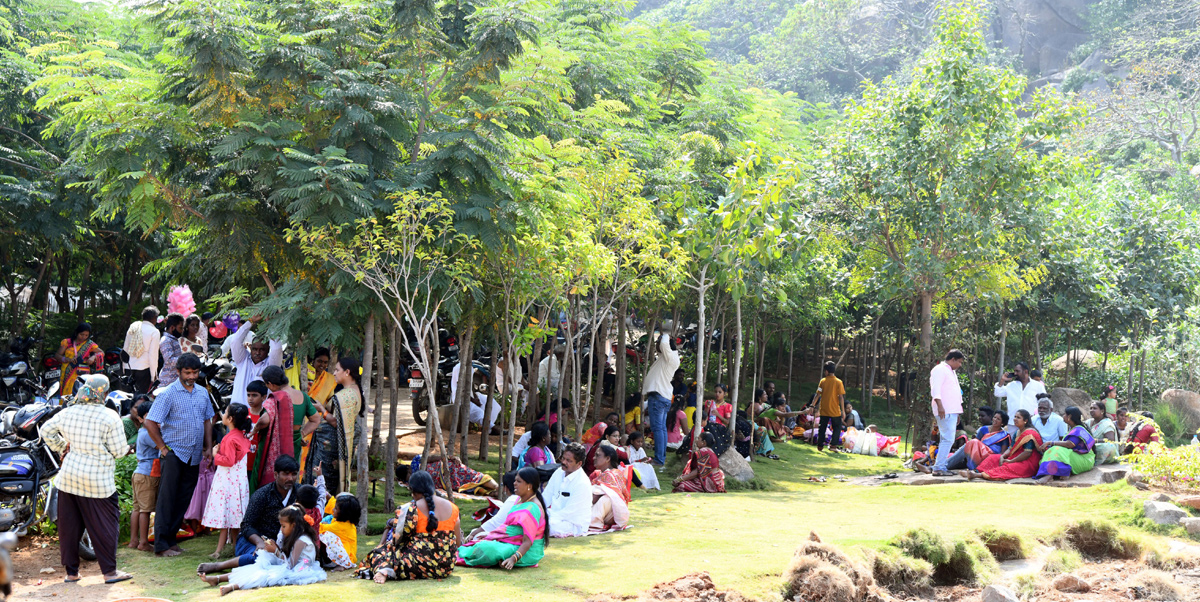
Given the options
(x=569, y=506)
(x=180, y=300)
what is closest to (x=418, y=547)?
(x=569, y=506)

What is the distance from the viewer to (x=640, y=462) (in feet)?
41.8

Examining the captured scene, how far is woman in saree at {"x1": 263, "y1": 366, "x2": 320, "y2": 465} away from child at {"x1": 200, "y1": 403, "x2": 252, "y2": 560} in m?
0.34

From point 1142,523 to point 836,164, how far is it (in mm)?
A: 7742

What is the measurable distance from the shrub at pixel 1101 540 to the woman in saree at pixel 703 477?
4214 millimetres

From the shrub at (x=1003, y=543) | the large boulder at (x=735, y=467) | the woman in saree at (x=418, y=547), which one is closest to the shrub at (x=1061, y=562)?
the shrub at (x=1003, y=543)

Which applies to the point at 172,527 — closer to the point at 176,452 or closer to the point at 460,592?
the point at 176,452

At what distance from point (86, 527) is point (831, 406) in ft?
44.9

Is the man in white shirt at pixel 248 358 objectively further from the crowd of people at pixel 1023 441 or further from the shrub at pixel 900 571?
the crowd of people at pixel 1023 441

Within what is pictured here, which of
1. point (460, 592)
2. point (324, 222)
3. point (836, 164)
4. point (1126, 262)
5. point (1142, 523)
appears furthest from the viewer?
point (1126, 262)

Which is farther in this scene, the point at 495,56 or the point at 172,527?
the point at 495,56

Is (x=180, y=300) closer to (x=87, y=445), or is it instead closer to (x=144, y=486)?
(x=144, y=486)

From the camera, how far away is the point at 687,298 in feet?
55.3

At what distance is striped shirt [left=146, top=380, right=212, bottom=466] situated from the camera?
7900 mm

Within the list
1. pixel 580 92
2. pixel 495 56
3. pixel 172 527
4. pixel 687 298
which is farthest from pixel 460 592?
pixel 687 298
